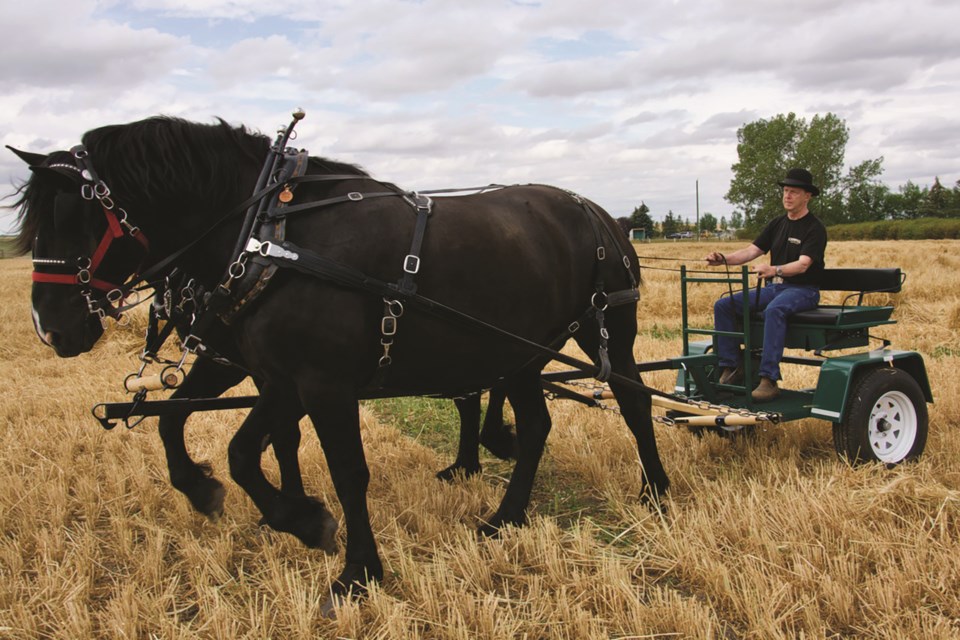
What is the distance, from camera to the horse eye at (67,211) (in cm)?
306

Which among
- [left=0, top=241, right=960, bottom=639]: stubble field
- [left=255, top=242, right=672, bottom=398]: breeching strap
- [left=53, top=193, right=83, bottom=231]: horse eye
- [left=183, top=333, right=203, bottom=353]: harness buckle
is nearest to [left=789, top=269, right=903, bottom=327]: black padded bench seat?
[left=0, top=241, right=960, bottom=639]: stubble field

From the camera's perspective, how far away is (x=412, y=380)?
11.9ft

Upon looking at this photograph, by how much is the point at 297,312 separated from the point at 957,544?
3.00 meters

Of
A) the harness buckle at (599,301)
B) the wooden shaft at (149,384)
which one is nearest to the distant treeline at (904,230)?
the harness buckle at (599,301)

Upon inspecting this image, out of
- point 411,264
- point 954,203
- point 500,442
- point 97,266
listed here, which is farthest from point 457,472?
point 954,203

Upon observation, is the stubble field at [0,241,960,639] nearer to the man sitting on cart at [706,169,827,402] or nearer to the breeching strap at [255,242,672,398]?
the man sitting on cart at [706,169,827,402]

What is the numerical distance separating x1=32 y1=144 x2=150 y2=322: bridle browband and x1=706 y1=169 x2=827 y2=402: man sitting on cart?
3694mm

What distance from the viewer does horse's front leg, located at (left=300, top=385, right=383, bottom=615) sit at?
328cm

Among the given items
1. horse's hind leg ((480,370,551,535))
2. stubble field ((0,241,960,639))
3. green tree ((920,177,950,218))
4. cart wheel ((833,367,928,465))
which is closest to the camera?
stubble field ((0,241,960,639))

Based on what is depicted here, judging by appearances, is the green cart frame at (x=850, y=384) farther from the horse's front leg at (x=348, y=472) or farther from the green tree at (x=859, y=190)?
the green tree at (x=859, y=190)

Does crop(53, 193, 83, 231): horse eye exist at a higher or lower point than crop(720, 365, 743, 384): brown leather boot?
higher

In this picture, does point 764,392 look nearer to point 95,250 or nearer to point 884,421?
point 884,421

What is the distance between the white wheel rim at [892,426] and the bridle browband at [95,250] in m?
4.42

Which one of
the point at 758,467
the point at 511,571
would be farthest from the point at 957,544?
the point at 511,571
